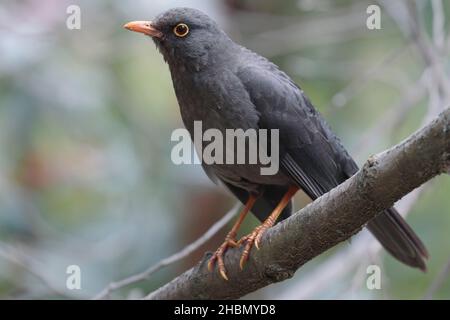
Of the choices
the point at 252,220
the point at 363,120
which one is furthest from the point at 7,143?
the point at 363,120

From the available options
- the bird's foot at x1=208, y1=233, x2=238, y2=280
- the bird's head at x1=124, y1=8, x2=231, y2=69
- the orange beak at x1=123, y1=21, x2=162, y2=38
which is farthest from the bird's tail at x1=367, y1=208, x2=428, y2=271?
the orange beak at x1=123, y1=21, x2=162, y2=38

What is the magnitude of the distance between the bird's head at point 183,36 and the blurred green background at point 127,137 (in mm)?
1211

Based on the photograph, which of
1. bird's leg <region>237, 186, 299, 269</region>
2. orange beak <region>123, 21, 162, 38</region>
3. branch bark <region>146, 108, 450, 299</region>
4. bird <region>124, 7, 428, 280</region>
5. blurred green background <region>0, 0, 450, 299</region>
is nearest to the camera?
branch bark <region>146, 108, 450, 299</region>

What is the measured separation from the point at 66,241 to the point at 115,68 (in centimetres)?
159

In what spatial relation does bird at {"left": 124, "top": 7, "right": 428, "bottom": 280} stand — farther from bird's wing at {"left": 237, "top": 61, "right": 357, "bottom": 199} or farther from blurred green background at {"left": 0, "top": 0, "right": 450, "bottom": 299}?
blurred green background at {"left": 0, "top": 0, "right": 450, "bottom": 299}

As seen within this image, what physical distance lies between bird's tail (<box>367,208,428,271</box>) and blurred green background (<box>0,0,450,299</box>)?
22.1 inches

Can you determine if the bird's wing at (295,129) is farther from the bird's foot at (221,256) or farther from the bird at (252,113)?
the bird's foot at (221,256)

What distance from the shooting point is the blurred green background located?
5.95 meters

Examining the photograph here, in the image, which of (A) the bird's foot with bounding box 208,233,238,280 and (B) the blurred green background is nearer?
(A) the bird's foot with bounding box 208,233,238,280

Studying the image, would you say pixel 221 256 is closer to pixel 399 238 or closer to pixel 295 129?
pixel 295 129

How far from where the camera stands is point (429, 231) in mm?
6141

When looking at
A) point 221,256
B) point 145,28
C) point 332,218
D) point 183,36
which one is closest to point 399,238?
point 221,256

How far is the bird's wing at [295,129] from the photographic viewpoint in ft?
15.3
